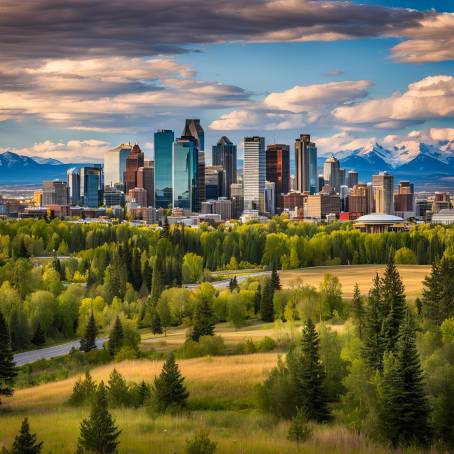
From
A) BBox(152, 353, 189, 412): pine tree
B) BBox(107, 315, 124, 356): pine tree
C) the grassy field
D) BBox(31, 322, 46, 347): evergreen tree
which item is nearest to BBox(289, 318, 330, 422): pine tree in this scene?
BBox(152, 353, 189, 412): pine tree

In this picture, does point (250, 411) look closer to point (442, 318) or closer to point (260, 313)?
point (442, 318)

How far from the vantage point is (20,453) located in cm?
3931

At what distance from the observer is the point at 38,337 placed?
10844 cm

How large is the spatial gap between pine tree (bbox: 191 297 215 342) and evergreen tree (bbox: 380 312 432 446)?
44177 mm

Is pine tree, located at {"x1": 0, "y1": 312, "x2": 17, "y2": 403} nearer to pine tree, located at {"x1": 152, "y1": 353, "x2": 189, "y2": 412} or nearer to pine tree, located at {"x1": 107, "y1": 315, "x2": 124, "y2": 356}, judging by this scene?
pine tree, located at {"x1": 152, "y1": 353, "x2": 189, "y2": 412}

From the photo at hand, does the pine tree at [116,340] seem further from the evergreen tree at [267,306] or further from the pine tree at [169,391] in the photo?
the pine tree at [169,391]

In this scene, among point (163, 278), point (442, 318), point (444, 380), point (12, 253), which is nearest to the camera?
point (444, 380)

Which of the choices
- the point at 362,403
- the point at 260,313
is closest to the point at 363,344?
the point at 362,403

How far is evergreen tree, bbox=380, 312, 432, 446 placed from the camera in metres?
46.2

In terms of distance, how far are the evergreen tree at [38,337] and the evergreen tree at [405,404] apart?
66.5 metres

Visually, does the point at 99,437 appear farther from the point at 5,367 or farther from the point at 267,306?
the point at 267,306

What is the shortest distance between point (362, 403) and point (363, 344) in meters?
7.67

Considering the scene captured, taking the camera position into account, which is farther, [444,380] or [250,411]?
[250,411]

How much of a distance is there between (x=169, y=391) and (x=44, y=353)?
45.0m
